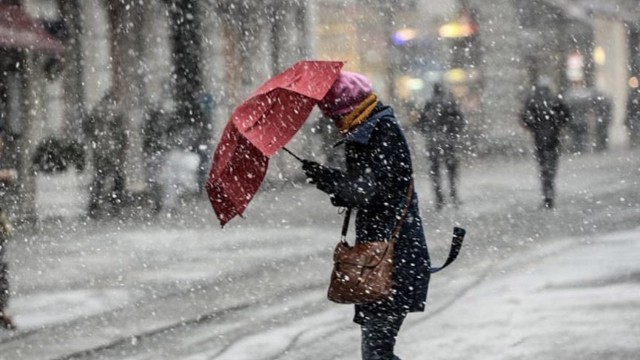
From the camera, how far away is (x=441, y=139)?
739 inches

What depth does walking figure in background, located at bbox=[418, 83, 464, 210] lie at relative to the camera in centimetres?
1644

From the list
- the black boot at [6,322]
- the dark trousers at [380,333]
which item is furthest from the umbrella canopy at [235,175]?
the black boot at [6,322]

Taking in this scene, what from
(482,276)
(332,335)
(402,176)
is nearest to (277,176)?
(482,276)

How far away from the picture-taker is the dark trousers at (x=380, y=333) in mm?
4930

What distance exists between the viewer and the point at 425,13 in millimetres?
29516

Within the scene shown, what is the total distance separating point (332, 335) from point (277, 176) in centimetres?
1361

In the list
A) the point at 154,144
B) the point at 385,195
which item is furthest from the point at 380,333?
the point at 154,144

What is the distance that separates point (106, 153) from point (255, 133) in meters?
13.9

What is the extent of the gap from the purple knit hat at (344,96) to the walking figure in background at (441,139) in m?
11.4

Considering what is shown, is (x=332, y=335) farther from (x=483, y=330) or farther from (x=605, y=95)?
(x=605, y=95)

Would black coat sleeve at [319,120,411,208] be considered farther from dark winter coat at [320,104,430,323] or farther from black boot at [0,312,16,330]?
black boot at [0,312,16,330]

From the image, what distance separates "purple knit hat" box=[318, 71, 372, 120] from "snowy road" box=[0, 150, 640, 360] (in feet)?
8.85

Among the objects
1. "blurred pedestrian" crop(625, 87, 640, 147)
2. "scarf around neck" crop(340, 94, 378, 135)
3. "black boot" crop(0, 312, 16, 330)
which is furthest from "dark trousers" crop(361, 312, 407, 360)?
"blurred pedestrian" crop(625, 87, 640, 147)

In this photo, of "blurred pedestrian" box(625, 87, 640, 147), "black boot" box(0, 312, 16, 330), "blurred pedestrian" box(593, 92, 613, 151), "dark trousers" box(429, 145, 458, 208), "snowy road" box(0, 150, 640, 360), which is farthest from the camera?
"blurred pedestrian" box(625, 87, 640, 147)
